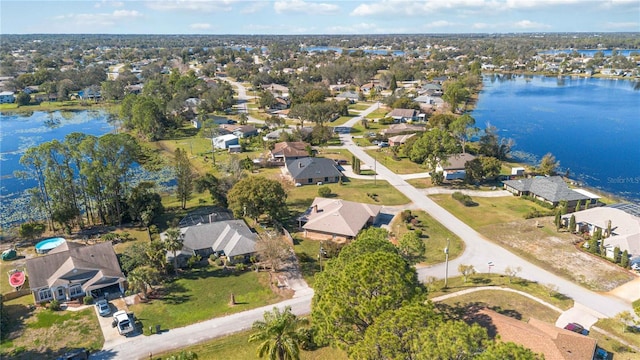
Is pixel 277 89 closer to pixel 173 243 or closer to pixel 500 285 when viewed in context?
pixel 173 243

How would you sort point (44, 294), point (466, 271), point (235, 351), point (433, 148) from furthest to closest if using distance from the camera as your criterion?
point (433, 148)
point (466, 271)
point (44, 294)
point (235, 351)

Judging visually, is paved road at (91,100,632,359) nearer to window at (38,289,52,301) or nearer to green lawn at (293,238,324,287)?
green lawn at (293,238,324,287)

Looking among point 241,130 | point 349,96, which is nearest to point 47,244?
point 241,130

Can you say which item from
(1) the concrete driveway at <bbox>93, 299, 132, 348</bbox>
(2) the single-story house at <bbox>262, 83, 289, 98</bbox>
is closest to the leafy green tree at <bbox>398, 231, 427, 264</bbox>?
(1) the concrete driveway at <bbox>93, 299, 132, 348</bbox>

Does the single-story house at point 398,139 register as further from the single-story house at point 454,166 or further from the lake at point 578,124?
the lake at point 578,124

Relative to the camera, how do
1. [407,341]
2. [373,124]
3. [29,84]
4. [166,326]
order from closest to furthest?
[407,341], [166,326], [373,124], [29,84]

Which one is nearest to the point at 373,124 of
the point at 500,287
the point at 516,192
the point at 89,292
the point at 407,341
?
the point at 516,192

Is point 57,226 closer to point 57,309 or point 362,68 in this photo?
point 57,309
